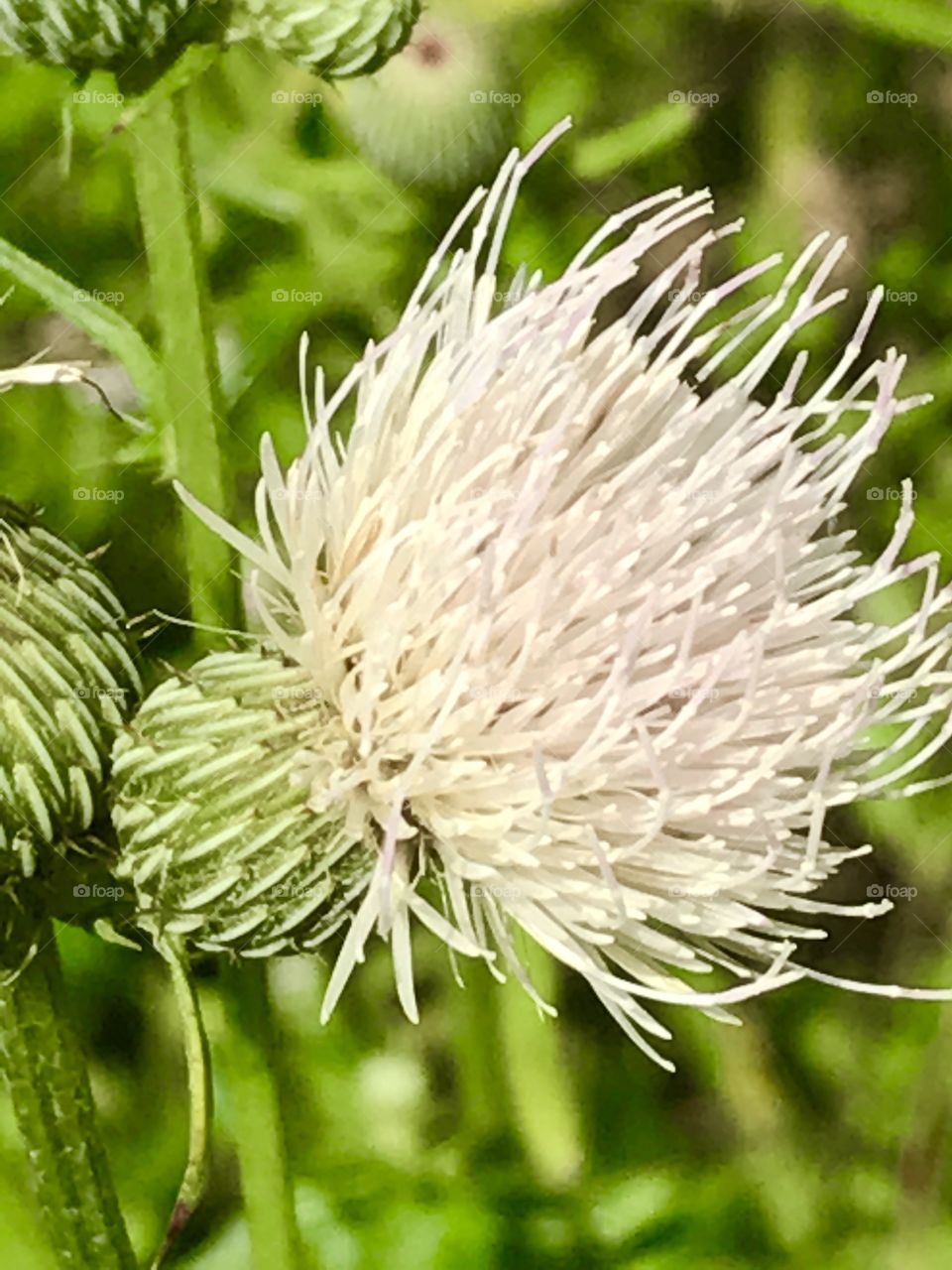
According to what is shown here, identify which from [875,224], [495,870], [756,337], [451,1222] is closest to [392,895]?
[495,870]

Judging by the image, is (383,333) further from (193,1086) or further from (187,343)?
(193,1086)

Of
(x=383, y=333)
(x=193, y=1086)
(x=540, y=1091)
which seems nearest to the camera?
(x=193, y=1086)

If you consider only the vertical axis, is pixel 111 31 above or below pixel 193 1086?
above

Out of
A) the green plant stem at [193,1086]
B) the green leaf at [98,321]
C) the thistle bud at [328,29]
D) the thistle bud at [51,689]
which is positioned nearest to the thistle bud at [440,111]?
the thistle bud at [328,29]

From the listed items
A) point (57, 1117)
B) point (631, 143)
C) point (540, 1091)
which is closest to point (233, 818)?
point (57, 1117)

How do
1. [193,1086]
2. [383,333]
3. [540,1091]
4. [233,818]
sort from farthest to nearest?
[540,1091], [383,333], [193,1086], [233,818]

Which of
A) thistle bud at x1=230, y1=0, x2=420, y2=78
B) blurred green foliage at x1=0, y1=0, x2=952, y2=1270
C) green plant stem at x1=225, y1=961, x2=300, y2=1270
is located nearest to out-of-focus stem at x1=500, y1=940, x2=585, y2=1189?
blurred green foliage at x1=0, y1=0, x2=952, y2=1270

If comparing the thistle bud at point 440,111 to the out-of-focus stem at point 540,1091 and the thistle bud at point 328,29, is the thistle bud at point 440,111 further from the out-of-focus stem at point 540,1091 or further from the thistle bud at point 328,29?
the out-of-focus stem at point 540,1091
